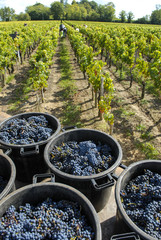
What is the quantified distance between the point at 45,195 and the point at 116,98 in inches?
267

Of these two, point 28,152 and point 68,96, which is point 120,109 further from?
point 28,152

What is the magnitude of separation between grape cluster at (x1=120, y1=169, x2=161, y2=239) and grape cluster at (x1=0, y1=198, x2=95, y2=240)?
539 millimetres

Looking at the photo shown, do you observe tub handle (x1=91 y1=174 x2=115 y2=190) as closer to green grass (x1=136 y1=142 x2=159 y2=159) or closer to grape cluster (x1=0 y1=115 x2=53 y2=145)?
grape cluster (x1=0 y1=115 x2=53 y2=145)

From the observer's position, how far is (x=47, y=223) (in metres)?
1.76

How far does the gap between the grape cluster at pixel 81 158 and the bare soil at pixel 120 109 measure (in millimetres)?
2362

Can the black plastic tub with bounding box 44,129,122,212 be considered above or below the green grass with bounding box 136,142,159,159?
above

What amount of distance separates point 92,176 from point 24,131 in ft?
5.29

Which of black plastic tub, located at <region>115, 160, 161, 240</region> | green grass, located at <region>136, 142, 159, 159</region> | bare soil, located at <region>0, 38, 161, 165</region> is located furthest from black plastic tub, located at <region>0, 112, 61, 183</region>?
green grass, located at <region>136, 142, 159, 159</region>

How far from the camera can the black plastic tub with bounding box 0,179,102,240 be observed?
1.88 meters

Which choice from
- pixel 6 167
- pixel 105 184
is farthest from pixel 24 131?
pixel 105 184

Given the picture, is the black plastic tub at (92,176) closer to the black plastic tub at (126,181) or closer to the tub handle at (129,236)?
the black plastic tub at (126,181)

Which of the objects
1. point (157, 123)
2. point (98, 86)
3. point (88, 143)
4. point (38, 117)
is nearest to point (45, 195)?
point (88, 143)

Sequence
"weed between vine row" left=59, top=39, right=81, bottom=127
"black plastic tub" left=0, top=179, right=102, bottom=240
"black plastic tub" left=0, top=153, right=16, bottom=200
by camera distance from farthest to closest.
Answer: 1. "weed between vine row" left=59, top=39, right=81, bottom=127
2. "black plastic tub" left=0, top=153, right=16, bottom=200
3. "black plastic tub" left=0, top=179, right=102, bottom=240

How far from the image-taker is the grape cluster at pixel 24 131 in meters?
3.10
